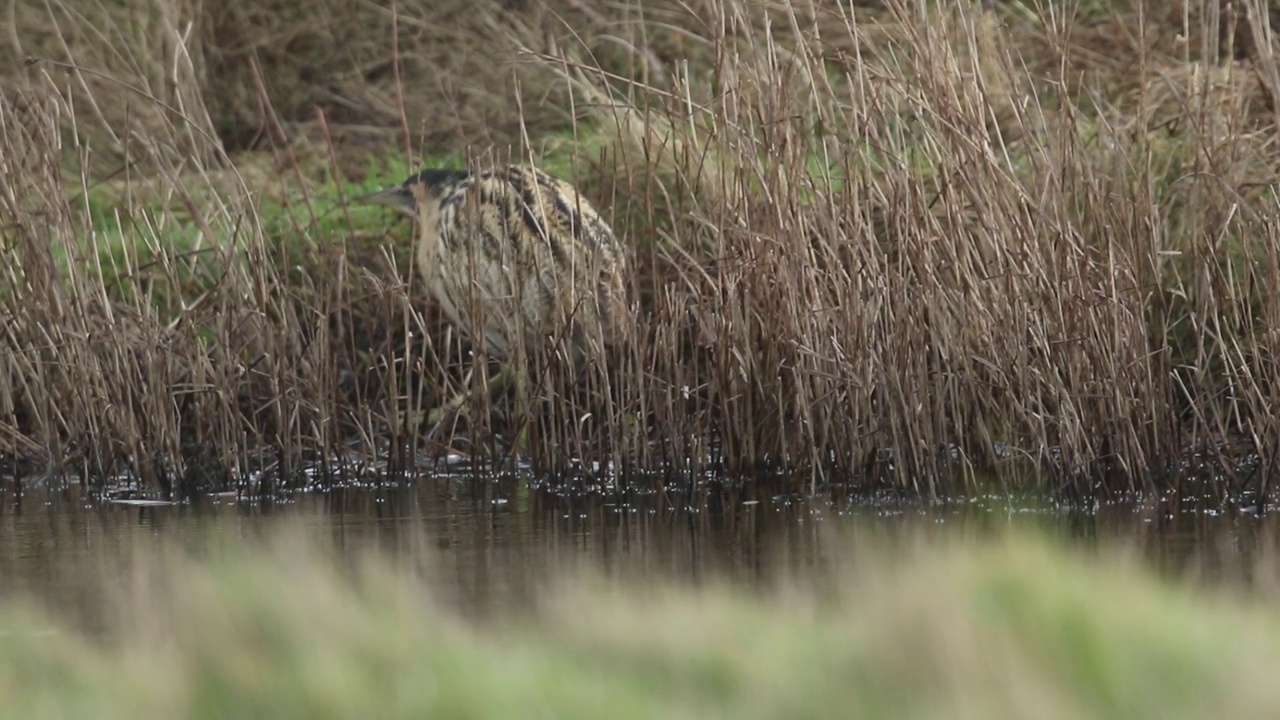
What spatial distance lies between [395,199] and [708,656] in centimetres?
458

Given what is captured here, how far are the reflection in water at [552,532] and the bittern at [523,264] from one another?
1.73 feet

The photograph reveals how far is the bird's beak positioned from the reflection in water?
1356 millimetres

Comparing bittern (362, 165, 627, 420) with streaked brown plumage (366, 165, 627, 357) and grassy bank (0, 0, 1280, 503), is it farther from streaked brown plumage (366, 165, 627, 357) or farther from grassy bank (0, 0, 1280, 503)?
grassy bank (0, 0, 1280, 503)

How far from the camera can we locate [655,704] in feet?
10.2

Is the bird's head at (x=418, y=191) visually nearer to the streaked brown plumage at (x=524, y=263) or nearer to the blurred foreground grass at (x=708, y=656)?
the streaked brown plumage at (x=524, y=263)

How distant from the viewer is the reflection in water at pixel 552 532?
5.04 m

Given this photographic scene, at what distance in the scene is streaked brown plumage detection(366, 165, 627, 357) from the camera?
622 centimetres

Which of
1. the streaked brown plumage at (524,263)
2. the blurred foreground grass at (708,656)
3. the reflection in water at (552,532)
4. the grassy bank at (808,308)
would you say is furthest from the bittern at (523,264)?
the blurred foreground grass at (708,656)

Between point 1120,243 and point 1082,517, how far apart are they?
82 centimetres

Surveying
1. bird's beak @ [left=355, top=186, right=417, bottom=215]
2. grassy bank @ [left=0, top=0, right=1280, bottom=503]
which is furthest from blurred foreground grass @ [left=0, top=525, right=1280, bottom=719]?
bird's beak @ [left=355, top=186, right=417, bottom=215]

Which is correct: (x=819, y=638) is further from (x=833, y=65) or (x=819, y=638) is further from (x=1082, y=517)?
(x=833, y=65)

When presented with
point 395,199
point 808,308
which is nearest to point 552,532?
point 808,308

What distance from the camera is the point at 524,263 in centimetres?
654

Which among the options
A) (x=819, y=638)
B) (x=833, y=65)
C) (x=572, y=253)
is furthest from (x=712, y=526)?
(x=833, y=65)
